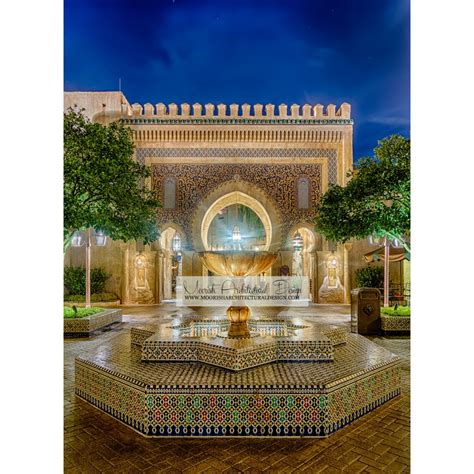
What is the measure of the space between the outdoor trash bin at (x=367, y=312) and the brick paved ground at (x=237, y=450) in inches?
158

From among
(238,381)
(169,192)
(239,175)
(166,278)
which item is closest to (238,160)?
(239,175)

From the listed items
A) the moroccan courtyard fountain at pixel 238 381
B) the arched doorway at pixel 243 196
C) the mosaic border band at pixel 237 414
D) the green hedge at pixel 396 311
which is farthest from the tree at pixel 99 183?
the arched doorway at pixel 243 196

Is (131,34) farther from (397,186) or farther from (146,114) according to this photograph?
(146,114)

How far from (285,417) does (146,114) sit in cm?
1207

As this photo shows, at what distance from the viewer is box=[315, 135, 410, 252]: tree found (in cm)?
623

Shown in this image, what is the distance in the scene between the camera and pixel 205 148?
12859 millimetres

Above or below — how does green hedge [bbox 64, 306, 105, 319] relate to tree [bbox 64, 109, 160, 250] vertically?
below

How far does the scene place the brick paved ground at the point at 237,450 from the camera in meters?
2.31

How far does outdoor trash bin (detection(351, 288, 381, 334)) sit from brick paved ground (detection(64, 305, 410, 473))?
13.2ft

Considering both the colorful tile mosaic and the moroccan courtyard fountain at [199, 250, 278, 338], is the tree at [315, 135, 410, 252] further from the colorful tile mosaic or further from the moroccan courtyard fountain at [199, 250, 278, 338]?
the colorful tile mosaic

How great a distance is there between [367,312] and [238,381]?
193 inches

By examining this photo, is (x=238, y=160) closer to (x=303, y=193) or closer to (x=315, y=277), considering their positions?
(x=303, y=193)

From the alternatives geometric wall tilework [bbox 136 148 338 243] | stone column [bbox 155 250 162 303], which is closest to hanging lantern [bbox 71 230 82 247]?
stone column [bbox 155 250 162 303]
